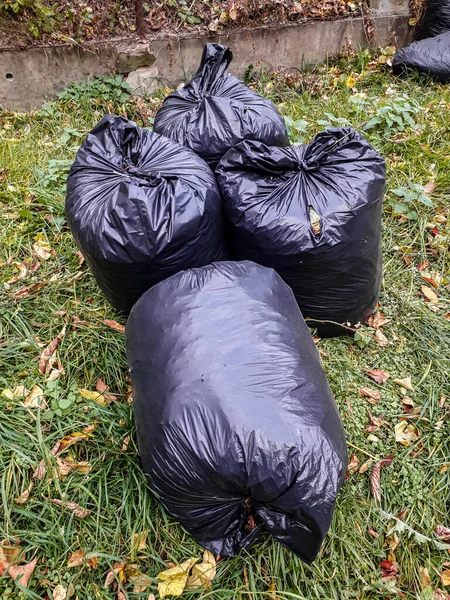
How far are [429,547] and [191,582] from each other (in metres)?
0.84

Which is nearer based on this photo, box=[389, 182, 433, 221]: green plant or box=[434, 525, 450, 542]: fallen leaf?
box=[434, 525, 450, 542]: fallen leaf

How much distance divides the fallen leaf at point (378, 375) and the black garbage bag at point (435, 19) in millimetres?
3765

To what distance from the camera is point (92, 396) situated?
6.21ft

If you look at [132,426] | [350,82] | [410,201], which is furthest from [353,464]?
[350,82]

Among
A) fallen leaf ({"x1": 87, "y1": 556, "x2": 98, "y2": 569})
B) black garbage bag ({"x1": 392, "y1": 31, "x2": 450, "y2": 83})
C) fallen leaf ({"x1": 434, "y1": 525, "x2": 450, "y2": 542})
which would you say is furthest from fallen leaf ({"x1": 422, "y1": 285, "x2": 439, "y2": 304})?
black garbage bag ({"x1": 392, "y1": 31, "x2": 450, "y2": 83})

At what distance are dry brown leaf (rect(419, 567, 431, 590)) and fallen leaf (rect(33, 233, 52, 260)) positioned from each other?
7.22ft

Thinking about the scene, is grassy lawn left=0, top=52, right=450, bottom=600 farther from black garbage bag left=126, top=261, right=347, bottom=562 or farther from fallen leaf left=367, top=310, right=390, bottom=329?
black garbage bag left=126, top=261, right=347, bottom=562

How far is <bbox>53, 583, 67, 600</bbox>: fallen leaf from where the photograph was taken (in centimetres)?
142

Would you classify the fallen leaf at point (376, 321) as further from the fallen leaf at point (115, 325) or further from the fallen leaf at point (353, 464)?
the fallen leaf at point (115, 325)

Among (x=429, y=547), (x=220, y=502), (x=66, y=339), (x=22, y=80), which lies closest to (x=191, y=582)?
(x=220, y=502)

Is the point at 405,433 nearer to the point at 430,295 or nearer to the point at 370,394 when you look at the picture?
the point at 370,394

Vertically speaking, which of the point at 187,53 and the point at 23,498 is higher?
the point at 187,53

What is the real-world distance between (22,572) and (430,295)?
213 cm

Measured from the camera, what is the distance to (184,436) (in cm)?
132
